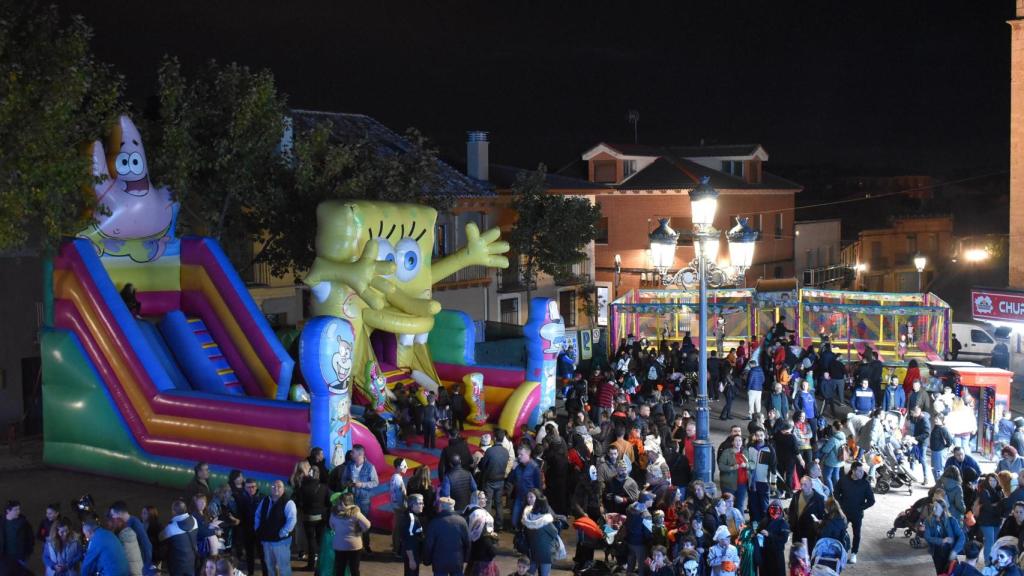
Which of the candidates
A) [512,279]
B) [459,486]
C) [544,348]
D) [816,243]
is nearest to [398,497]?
[459,486]

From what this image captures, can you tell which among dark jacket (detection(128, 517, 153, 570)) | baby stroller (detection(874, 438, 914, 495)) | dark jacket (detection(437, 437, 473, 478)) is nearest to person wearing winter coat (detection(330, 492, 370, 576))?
dark jacket (detection(128, 517, 153, 570))

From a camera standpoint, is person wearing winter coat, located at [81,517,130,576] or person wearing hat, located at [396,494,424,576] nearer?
person wearing winter coat, located at [81,517,130,576]

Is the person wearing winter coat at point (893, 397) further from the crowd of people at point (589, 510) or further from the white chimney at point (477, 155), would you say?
the white chimney at point (477, 155)

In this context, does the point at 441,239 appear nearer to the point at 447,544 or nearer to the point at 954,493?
the point at 954,493

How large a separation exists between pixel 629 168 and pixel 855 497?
114 feet

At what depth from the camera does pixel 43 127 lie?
58.3 ft

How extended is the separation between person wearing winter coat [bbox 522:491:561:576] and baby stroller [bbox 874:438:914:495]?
6807mm

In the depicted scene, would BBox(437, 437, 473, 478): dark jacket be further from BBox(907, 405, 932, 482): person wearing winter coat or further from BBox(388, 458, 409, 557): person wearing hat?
Answer: BBox(907, 405, 932, 482): person wearing winter coat

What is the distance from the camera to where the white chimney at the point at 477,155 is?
37722 millimetres

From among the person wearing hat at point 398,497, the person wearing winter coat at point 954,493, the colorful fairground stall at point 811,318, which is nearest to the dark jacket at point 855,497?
the person wearing winter coat at point 954,493

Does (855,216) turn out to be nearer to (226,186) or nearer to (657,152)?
(657,152)

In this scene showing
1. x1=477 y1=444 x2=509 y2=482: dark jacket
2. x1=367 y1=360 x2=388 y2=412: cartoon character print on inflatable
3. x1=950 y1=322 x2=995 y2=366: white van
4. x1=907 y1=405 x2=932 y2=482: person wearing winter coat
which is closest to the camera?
x1=477 y1=444 x2=509 y2=482: dark jacket

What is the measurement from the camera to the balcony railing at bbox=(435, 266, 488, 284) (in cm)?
3603

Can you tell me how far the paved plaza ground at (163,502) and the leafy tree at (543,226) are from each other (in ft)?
60.8
